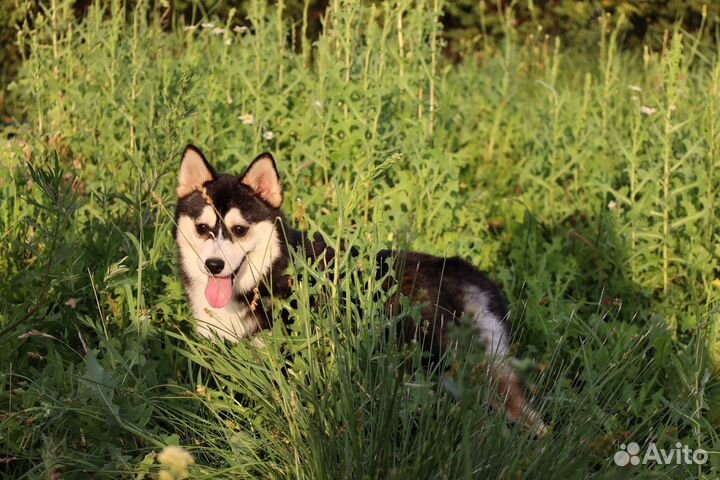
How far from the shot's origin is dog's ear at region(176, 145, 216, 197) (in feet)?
13.6

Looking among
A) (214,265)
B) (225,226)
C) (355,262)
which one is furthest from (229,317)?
(355,262)

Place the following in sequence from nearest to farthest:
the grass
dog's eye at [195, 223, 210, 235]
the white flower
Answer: the grass
dog's eye at [195, 223, 210, 235]
the white flower

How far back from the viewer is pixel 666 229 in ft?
15.6

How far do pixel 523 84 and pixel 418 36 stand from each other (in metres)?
3.09

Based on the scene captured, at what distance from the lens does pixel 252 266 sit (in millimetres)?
3992

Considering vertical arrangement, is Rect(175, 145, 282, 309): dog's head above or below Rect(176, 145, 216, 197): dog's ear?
below

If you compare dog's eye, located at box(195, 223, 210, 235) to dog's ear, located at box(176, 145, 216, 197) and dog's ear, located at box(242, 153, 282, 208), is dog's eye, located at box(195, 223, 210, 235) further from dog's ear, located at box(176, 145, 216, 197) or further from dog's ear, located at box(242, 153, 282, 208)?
dog's ear, located at box(242, 153, 282, 208)

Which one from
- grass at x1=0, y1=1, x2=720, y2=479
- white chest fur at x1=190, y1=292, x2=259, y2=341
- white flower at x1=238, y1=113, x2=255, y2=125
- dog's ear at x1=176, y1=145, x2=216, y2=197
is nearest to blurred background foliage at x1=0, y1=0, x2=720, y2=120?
grass at x1=0, y1=1, x2=720, y2=479

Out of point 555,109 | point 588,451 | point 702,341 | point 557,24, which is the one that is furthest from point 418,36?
point 557,24

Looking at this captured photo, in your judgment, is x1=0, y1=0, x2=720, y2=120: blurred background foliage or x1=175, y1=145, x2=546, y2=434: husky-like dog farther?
x1=0, y1=0, x2=720, y2=120: blurred background foliage

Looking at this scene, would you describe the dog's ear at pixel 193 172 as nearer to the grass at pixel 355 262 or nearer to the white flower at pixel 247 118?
the grass at pixel 355 262

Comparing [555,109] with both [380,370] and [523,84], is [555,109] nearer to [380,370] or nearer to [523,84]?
[523,84]

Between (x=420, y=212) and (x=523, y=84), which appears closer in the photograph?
(x=420, y=212)

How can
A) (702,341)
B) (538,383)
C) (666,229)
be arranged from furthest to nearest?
1. (666,229)
2. (702,341)
3. (538,383)
